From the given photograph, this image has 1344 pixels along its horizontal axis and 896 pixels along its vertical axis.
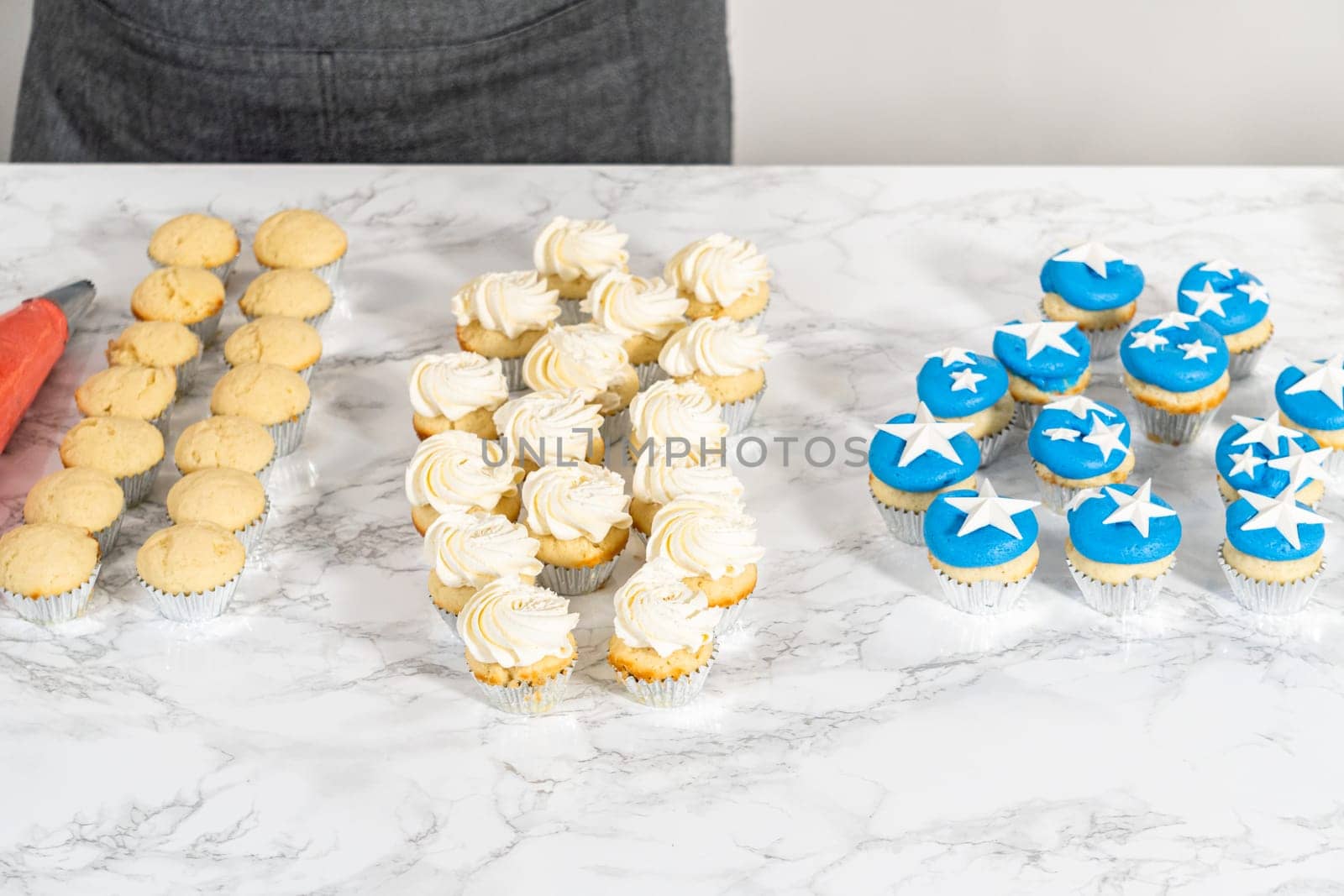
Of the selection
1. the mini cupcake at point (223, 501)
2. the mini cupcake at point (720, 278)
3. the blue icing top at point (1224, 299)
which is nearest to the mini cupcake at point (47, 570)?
the mini cupcake at point (223, 501)

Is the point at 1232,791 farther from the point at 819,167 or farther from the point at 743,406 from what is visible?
the point at 819,167

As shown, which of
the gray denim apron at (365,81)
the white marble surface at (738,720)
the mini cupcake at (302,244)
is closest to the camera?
the white marble surface at (738,720)

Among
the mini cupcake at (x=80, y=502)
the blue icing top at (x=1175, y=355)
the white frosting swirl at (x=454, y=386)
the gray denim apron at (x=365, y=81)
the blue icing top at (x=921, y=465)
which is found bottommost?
the mini cupcake at (x=80, y=502)

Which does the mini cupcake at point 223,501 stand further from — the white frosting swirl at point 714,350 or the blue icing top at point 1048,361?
the blue icing top at point 1048,361

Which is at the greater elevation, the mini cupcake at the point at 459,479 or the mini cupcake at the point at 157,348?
the mini cupcake at the point at 157,348

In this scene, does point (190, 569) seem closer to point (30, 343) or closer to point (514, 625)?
point (514, 625)

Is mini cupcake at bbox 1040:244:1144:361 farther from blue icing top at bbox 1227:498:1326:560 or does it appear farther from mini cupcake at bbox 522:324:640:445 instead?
mini cupcake at bbox 522:324:640:445
